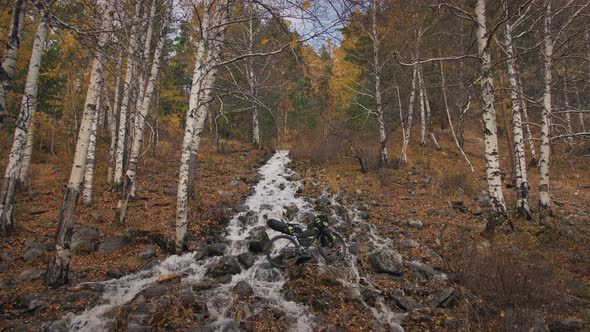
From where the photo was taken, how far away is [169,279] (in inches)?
233

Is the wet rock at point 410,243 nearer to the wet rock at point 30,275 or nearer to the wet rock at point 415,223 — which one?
the wet rock at point 415,223

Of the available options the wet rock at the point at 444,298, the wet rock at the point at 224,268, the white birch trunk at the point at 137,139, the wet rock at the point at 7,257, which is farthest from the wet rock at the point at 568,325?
the wet rock at the point at 7,257

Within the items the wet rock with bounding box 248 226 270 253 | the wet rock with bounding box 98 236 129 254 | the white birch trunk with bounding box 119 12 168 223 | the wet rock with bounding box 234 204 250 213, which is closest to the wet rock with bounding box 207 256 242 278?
the wet rock with bounding box 248 226 270 253

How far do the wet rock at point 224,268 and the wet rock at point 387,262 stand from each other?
123 inches

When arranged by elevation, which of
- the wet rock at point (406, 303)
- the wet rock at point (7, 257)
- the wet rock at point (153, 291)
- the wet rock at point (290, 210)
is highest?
the wet rock at point (290, 210)

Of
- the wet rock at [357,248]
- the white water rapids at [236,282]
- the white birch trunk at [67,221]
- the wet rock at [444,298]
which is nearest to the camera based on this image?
the white water rapids at [236,282]

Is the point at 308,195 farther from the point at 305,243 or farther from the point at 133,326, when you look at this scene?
the point at 133,326

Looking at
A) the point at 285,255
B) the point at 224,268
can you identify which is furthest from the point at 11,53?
the point at 285,255

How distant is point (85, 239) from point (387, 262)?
7.31 meters

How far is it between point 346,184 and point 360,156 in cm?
229

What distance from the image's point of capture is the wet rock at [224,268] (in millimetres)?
6371

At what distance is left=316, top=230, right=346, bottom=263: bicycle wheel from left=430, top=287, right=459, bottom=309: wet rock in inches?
91.1

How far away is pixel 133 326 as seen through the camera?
4293 millimetres

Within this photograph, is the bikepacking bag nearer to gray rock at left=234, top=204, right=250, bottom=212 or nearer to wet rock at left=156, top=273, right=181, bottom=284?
wet rock at left=156, top=273, right=181, bottom=284
